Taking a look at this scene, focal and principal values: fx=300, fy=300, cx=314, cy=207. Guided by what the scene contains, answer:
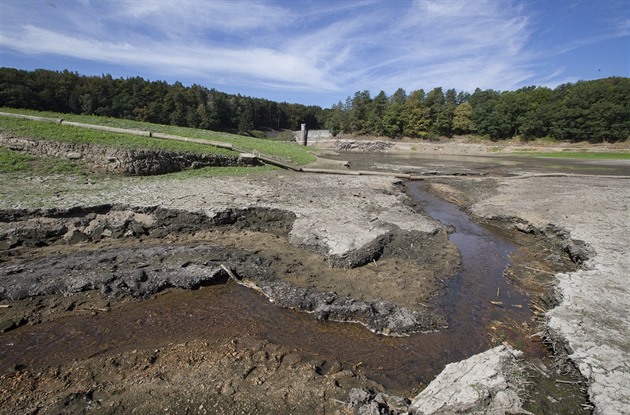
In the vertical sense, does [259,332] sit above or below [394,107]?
below

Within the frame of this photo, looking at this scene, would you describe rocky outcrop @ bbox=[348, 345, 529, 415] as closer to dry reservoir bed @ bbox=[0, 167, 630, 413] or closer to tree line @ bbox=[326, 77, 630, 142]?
dry reservoir bed @ bbox=[0, 167, 630, 413]

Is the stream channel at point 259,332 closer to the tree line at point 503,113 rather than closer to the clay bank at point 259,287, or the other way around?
the clay bank at point 259,287

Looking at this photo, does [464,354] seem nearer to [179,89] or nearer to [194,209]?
[194,209]

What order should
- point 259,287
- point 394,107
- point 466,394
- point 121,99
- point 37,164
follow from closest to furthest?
point 466,394 → point 259,287 → point 37,164 → point 121,99 → point 394,107

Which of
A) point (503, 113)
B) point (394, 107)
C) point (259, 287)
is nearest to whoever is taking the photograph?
point (259, 287)

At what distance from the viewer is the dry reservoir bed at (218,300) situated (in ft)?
11.6

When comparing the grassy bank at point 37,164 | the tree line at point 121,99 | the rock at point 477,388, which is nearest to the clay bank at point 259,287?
the rock at point 477,388

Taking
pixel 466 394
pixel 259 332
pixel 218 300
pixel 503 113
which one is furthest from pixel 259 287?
pixel 503 113

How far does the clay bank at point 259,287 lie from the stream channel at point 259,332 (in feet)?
0.18

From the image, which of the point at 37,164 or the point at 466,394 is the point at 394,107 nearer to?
the point at 37,164

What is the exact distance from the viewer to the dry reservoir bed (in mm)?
3541

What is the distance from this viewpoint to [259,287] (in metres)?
5.82

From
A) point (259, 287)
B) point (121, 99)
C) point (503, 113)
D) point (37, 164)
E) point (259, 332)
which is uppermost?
point (503, 113)

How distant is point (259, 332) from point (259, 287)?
1.24 meters
